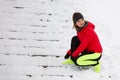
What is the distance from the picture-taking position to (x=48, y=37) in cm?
464

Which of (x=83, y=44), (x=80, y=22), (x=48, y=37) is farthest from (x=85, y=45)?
(x=48, y=37)

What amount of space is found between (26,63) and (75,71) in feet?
2.30

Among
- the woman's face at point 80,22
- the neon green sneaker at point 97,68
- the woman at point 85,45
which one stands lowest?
the neon green sneaker at point 97,68

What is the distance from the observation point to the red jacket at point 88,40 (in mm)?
3645

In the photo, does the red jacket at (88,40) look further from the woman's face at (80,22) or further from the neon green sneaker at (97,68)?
the neon green sneaker at (97,68)

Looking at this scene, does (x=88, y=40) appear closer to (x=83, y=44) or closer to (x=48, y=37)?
(x=83, y=44)

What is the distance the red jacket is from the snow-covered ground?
0.30m

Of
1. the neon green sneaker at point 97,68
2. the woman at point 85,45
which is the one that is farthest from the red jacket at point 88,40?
the neon green sneaker at point 97,68

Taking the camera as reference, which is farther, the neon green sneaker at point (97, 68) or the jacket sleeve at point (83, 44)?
the neon green sneaker at point (97, 68)

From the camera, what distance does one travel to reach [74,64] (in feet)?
13.1

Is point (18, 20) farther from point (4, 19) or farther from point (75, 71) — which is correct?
point (75, 71)

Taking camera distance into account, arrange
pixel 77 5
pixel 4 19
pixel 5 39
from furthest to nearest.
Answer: pixel 77 5
pixel 4 19
pixel 5 39

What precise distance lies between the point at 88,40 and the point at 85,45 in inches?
3.4

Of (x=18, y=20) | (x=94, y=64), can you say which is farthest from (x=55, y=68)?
(x=18, y=20)
